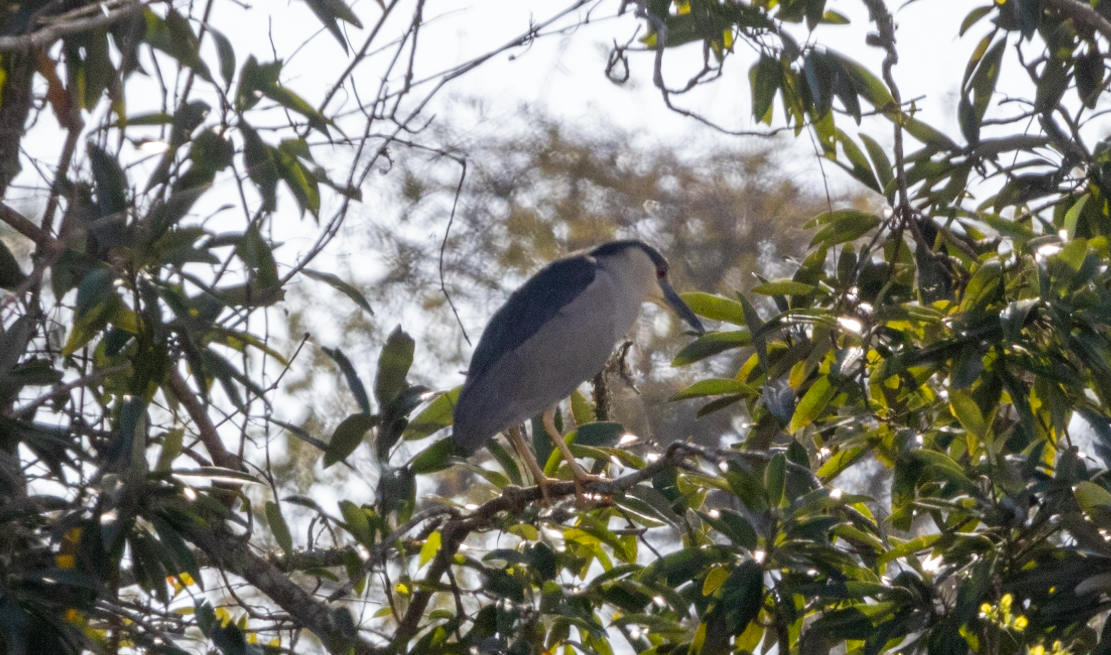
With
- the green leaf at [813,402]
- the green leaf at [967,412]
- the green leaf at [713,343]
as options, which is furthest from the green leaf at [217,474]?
the green leaf at [967,412]

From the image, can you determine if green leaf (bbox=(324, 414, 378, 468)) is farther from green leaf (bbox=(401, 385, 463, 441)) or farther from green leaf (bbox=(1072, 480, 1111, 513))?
green leaf (bbox=(1072, 480, 1111, 513))

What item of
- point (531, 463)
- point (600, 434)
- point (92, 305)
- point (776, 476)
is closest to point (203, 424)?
point (92, 305)

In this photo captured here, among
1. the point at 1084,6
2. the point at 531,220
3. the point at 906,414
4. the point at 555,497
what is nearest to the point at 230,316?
the point at 555,497

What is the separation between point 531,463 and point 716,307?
59 cm

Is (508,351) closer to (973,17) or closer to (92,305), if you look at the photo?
(92,305)

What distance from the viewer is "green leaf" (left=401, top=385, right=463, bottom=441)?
2.39 m

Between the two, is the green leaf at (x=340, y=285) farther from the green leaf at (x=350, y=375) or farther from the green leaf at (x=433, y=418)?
the green leaf at (x=433, y=418)

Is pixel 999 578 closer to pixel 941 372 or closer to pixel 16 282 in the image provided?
pixel 941 372

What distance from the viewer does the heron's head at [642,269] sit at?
3.28 metres

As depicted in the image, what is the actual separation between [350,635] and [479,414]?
0.83 metres

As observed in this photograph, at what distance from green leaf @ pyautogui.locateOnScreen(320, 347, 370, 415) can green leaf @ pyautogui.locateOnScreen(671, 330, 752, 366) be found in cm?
77

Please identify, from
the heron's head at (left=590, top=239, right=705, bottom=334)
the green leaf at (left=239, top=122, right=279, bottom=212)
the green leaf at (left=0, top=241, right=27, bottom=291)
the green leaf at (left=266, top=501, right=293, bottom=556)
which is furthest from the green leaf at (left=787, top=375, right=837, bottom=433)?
the green leaf at (left=0, top=241, right=27, bottom=291)

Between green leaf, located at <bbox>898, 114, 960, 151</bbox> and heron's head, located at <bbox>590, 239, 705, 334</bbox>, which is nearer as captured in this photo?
green leaf, located at <bbox>898, 114, 960, 151</bbox>

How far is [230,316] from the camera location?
216 cm
